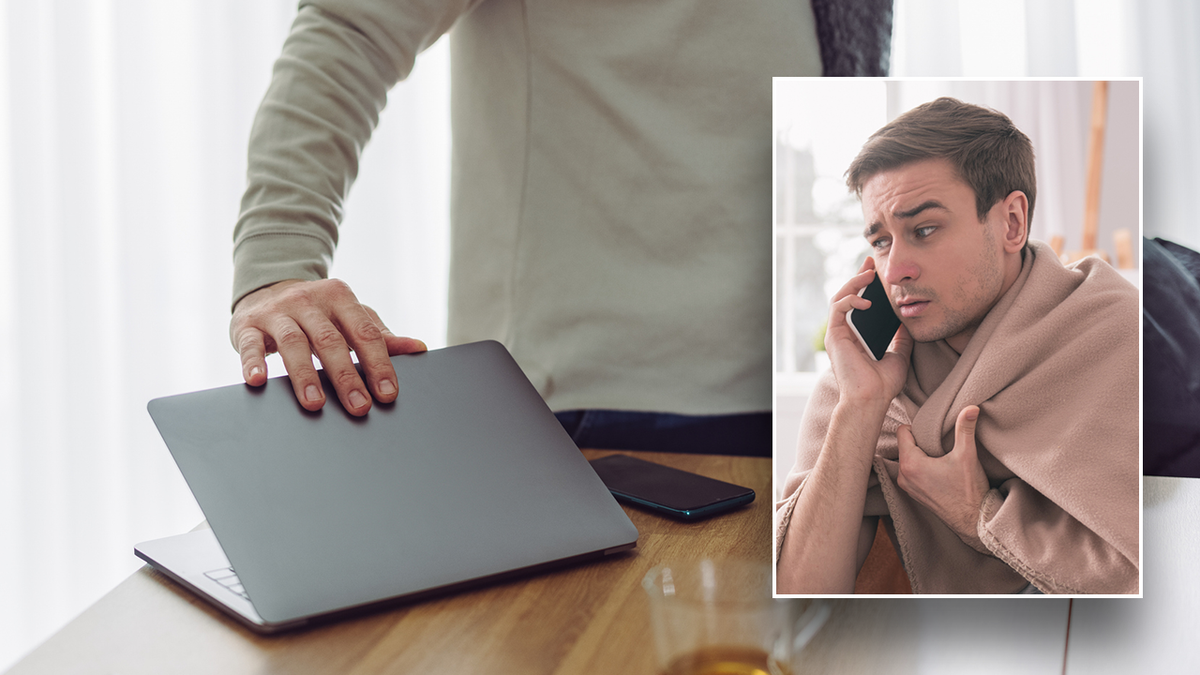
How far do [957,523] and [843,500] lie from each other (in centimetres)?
5

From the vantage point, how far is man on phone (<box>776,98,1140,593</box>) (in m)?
0.38

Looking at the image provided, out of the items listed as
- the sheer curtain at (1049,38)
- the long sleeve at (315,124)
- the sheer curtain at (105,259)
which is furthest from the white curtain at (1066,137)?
the sheer curtain at (105,259)

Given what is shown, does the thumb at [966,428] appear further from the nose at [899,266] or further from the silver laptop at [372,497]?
the silver laptop at [372,497]

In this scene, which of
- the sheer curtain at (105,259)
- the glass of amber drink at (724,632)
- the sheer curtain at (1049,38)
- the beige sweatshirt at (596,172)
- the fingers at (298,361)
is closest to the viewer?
the glass of amber drink at (724,632)

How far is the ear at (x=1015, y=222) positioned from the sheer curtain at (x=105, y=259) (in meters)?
1.51

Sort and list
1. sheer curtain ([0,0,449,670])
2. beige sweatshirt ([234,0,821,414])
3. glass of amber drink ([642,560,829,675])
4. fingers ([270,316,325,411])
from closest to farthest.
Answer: glass of amber drink ([642,560,829,675]) → fingers ([270,316,325,411]) → beige sweatshirt ([234,0,821,414]) → sheer curtain ([0,0,449,670])

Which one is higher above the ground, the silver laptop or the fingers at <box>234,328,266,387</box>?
the fingers at <box>234,328,266,387</box>

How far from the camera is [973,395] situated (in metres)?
0.38

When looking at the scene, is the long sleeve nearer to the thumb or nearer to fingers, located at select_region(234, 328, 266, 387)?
fingers, located at select_region(234, 328, 266, 387)

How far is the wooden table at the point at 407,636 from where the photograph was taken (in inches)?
14.0

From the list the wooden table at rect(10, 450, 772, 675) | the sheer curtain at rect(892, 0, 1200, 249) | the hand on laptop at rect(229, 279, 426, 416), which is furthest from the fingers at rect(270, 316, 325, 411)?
the sheer curtain at rect(892, 0, 1200, 249)

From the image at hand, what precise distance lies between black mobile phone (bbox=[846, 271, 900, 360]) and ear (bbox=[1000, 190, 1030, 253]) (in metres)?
0.06

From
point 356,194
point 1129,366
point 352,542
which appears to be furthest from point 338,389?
point 356,194

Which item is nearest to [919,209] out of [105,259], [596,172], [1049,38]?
[596,172]
